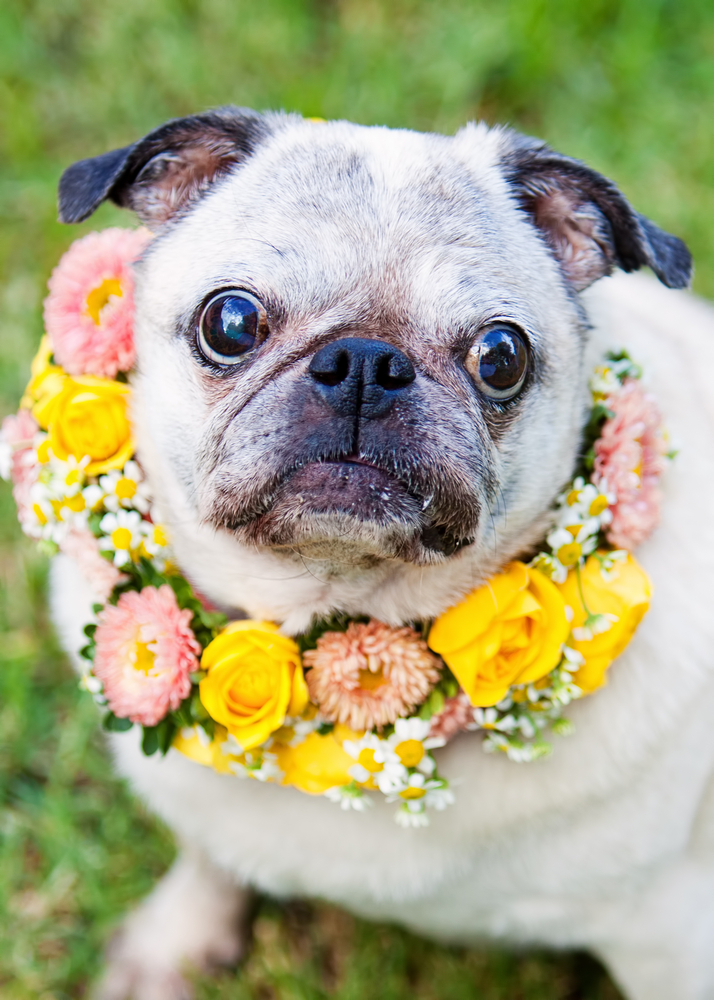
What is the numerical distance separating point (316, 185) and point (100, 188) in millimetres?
551

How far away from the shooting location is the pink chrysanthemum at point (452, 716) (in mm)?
2502

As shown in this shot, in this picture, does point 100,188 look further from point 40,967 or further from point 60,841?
point 40,967

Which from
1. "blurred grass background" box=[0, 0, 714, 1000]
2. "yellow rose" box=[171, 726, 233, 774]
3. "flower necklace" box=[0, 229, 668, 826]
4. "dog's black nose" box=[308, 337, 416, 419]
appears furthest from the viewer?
"blurred grass background" box=[0, 0, 714, 1000]

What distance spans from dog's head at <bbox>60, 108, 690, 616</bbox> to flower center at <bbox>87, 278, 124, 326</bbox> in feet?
0.43

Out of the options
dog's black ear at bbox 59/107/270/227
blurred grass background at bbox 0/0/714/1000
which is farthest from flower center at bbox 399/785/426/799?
blurred grass background at bbox 0/0/714/1000

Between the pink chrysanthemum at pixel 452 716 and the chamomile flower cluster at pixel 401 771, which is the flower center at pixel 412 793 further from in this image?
the pink chrysanthemum at pixel 452 716

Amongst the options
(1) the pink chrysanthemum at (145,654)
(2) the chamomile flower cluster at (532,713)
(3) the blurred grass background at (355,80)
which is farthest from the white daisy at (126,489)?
(3) the blurred grass background at (355,80)

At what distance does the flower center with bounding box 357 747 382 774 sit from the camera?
8.00ft

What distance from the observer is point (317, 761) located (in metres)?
2.52

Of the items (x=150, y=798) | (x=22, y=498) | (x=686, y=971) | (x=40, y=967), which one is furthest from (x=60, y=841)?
(x=686, y=971)

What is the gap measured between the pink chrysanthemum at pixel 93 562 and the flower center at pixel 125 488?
0.45 feet

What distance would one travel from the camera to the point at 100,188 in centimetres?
249

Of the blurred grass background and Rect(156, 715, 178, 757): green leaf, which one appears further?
the blurred grass background

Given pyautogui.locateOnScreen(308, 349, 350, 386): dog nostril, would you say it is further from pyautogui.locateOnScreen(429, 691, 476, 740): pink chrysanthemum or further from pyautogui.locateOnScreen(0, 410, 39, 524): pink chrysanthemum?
pyautogui.locateOnScreen(0, 410, 39, 524): pink chrysanthemum
